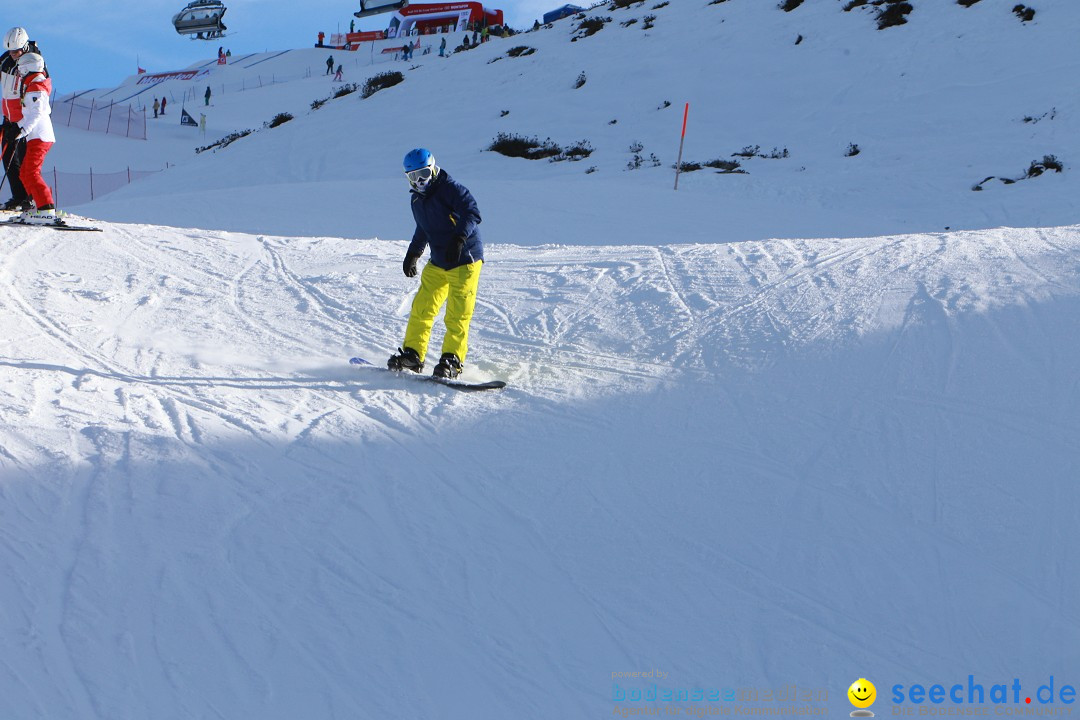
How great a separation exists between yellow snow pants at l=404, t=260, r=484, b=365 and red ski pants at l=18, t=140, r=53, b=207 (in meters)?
5.39

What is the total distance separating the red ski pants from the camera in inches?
379

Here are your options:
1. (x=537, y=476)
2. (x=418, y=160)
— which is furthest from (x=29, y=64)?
(x=537, y=476)

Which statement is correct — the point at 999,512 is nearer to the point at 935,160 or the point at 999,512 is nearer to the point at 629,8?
the point at 935,160

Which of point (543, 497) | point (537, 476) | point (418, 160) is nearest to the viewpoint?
point (543, 497)

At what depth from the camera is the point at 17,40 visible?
9.14 metres

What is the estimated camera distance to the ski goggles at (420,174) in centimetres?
610

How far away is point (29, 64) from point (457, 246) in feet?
19.5

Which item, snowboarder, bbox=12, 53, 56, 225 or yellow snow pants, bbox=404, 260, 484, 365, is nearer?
yellow snow pants, bbox=404, 260, 484, 365

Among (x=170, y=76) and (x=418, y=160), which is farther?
(x=170, y=76)

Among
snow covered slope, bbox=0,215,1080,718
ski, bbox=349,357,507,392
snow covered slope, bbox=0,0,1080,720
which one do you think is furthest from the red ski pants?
ski, bbox=349,357,507,392

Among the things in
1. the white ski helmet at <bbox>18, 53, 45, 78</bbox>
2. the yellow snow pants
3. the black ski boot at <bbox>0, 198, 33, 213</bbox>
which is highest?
the white ski helmet at <bbox>18, 53, 45, 78</bbox>

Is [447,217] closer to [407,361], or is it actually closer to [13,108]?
[407,361]

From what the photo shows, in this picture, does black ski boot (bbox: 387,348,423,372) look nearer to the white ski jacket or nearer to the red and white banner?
the white ski jacket

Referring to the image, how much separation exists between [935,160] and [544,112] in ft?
31.5
